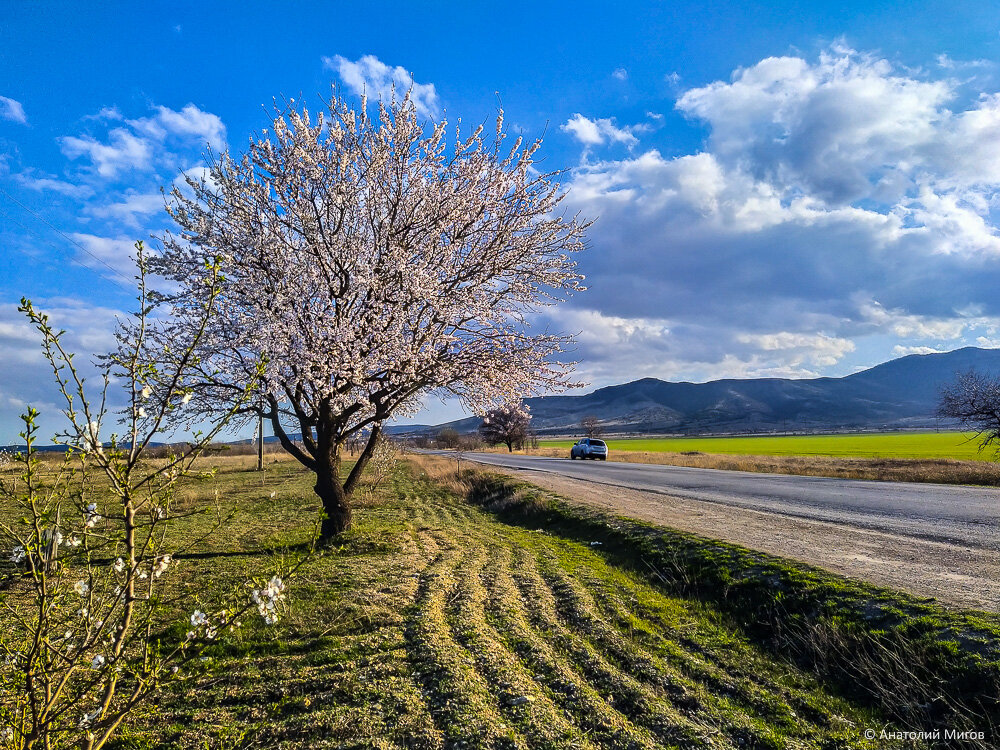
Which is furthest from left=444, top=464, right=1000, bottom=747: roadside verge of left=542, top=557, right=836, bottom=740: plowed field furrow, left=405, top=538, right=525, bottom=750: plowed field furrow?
left=405, top=538, right=525, bottom=750: plowed field furrow

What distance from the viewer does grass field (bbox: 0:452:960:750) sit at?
477 cm

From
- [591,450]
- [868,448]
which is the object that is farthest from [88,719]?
[868,448]

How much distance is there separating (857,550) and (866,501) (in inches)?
336

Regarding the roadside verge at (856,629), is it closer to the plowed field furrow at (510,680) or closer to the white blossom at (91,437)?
the plowed field furrow at (510,680)

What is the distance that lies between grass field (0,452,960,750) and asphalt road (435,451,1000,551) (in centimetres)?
757

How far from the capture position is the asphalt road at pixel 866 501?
12.7m

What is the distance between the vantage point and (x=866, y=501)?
1766 centimetres

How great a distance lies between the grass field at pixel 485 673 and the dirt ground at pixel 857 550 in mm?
2803

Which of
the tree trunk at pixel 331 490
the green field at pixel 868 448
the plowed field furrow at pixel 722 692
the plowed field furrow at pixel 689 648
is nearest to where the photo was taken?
the plowed field furrow at pixel 722 692

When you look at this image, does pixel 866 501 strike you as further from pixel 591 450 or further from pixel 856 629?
pixel 591 450

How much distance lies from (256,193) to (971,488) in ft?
87.2

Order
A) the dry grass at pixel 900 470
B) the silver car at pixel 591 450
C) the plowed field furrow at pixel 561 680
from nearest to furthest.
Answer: the plowed field furrow at pixel 561 680, the dry grass at pixel 900 470, the silver car at pixel 591 450

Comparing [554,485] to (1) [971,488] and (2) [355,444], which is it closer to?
(2) [355,444]

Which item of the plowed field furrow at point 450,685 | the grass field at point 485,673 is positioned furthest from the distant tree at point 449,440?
the plowed field furrow at point 450,685
